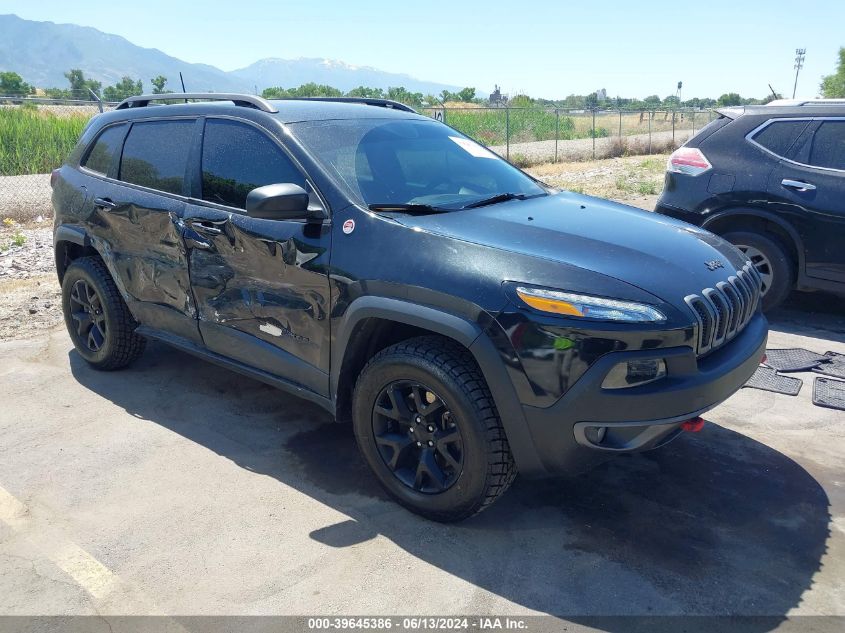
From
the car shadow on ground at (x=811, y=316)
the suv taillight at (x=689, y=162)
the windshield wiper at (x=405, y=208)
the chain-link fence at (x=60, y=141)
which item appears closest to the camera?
the windshield wiper at (x=405, y=208)

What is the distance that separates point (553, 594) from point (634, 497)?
0.84m

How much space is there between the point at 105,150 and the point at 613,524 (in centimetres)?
398

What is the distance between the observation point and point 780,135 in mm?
5758

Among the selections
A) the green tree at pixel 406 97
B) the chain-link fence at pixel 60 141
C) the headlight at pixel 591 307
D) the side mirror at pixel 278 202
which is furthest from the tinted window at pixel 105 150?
the green tree at pixel 406 97

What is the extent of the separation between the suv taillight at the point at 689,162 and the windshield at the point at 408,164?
2.53 m

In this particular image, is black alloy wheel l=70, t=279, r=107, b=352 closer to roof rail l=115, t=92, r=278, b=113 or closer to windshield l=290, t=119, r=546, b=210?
roof rail l=115, t=92, r=278, b=113

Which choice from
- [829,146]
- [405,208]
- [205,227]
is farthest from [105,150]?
[829,146]

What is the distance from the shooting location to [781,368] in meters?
4.86

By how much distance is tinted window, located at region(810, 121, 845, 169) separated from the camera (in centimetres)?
550

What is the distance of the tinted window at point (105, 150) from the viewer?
462cm

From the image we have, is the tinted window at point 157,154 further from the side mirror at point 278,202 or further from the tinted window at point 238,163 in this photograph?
the side mirror at point 278,202

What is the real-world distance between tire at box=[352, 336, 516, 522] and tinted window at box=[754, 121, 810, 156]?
4.27 m

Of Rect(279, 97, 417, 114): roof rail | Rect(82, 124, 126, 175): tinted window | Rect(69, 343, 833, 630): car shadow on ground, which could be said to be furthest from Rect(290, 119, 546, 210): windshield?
Rect(82, 124, 126, 175): tinted window

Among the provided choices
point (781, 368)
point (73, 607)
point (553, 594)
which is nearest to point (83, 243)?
point (73, 607)
